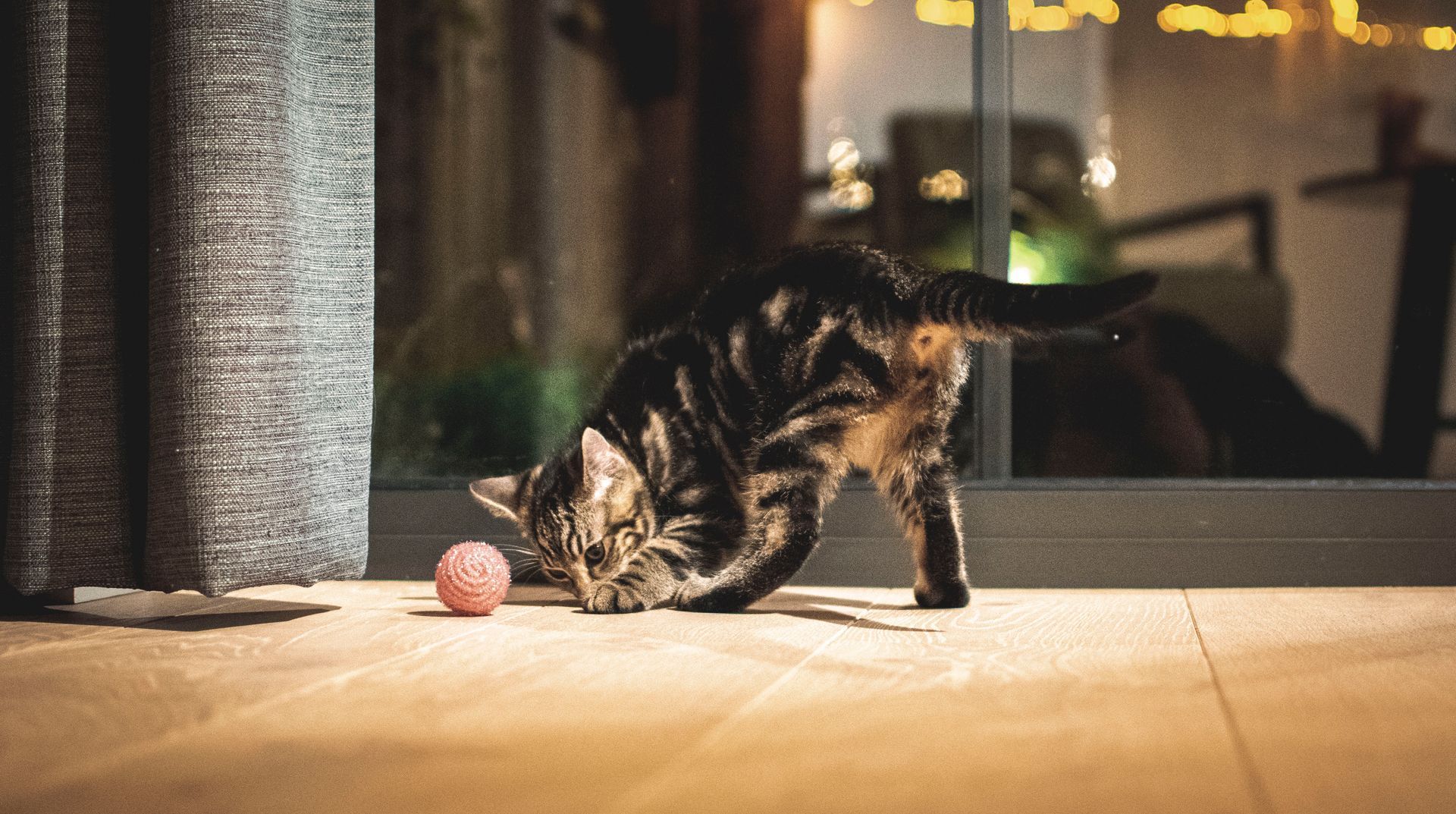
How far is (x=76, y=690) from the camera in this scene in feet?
3.35

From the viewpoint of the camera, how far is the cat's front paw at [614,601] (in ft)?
4.94

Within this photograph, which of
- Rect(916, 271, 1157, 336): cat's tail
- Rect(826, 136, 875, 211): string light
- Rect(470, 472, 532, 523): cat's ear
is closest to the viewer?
Rect(916, 271, 1157, 336): cat's tail

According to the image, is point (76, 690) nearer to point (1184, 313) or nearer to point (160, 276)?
point (160, 276)

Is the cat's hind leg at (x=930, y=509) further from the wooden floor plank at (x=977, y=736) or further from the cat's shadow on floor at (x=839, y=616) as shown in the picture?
the wooden floor plank at (x=977, y=736)

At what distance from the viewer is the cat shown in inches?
58.9

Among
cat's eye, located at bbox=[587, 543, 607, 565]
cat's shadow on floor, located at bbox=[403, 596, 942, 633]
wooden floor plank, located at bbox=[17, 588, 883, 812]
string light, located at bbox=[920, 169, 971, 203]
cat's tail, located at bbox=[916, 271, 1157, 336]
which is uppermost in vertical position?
string light, located at bbox=[920, 169, 971, 203]

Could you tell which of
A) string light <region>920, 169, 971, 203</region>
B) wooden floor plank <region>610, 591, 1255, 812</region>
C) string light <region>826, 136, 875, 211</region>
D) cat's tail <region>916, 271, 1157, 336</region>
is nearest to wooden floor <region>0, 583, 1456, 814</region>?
wooden floor plank <region>610, 591, 1255, 812</region>

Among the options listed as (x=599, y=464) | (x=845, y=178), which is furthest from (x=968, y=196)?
(x=599, y=464)

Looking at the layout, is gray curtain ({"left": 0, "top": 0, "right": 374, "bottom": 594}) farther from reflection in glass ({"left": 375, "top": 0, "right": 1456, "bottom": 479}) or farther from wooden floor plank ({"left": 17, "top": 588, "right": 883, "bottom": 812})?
reflection in glass ({"left": 375, "top": 0, "right": 1456, "bottom": 479})

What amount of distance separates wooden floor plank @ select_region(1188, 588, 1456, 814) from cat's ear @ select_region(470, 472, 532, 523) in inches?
37.7

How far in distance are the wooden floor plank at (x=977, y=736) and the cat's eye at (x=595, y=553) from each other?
494 mm

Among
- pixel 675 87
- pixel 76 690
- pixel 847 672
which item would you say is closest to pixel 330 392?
pixel 76 690

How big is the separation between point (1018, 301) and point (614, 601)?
0.64 m

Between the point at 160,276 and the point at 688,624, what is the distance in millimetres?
725
